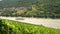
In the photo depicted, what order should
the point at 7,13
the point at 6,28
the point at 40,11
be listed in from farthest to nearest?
the point at 40,11 → the point at 7,13 → the point at 6,28

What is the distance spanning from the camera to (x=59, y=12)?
31.4ft

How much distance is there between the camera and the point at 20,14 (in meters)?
7.95

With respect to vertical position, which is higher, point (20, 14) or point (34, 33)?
point (34, 33)

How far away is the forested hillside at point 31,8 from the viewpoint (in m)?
8.10

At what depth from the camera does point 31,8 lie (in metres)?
8.99

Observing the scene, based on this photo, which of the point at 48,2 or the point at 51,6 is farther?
the point at 48,2

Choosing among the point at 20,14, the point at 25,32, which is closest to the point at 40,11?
the point at 20,14

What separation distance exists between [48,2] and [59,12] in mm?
1276

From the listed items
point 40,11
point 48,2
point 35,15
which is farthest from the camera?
point 48,2

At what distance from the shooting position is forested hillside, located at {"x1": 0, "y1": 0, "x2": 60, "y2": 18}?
8.10 meters

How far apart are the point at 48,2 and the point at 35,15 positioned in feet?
7.64

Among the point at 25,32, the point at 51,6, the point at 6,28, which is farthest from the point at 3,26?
the point at 51,6

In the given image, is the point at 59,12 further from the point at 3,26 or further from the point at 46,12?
the point at 3,26

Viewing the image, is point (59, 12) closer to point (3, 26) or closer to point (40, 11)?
point (40, 11)
